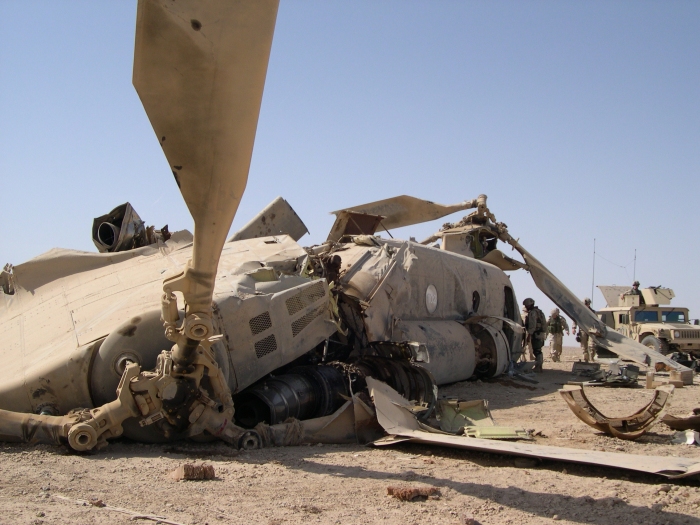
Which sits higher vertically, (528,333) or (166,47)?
(166,47)

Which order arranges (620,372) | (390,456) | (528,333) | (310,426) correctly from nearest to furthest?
(390,456), (310,426), (620,372), (528,333)

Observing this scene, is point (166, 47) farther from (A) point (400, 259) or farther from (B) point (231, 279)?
(A) point (400, 259)

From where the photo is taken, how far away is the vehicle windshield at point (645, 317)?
1806cm

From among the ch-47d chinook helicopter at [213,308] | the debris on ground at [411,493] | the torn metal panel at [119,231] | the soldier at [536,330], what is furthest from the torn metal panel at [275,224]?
the soldier at [536,330]

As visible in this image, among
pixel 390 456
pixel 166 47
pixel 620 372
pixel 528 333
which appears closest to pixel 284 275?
pixel 390 456

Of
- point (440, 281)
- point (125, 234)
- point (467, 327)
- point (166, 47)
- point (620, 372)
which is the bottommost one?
point (620, 372)

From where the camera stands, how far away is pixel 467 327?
10.8 meters

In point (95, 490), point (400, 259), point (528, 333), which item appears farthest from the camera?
point (528, 333)

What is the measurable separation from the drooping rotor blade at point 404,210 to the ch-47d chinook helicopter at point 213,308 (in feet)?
6.45

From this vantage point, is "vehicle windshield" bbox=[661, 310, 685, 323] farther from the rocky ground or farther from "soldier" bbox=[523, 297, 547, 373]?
the rocky ground

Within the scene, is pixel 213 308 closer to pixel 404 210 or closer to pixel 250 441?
pixel 250 441

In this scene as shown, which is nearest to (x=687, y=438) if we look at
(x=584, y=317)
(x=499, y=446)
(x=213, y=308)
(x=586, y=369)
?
(x=499, y=446)

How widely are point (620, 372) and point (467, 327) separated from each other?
2.79 meters

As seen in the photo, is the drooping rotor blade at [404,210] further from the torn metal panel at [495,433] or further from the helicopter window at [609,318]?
the helicopter window at [609,318]
